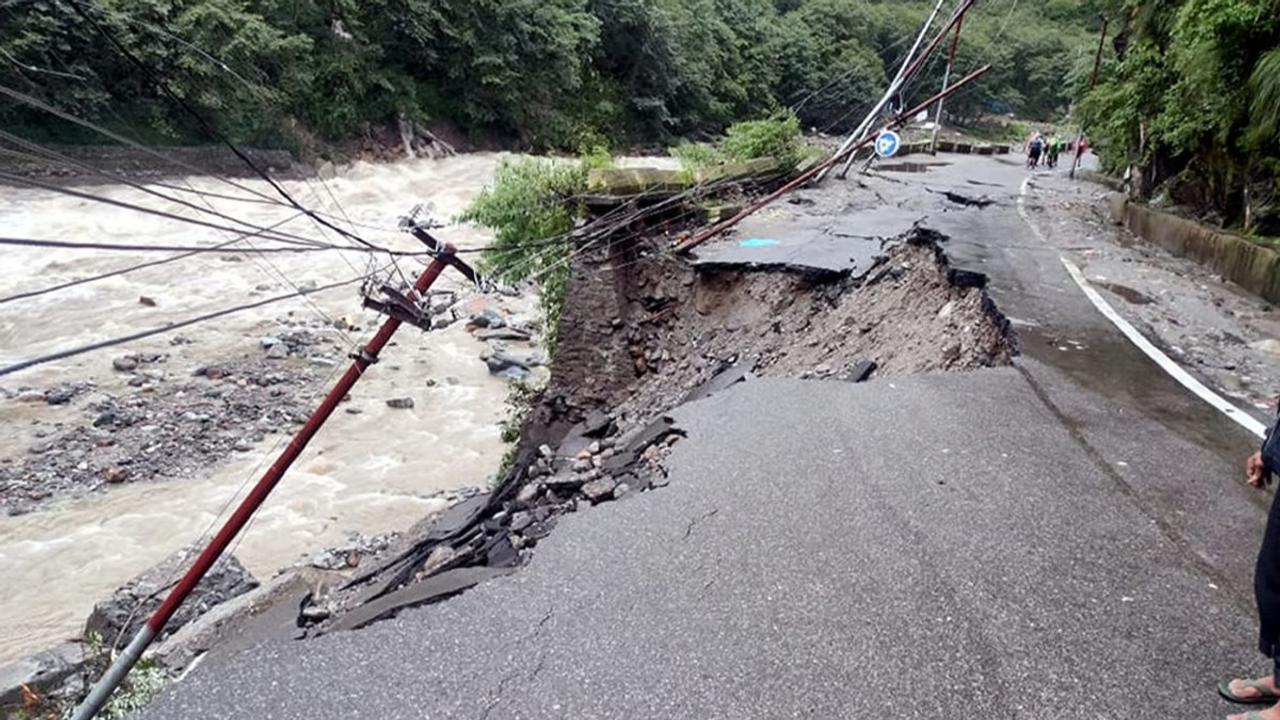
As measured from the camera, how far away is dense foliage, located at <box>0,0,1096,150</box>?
68.9 feet

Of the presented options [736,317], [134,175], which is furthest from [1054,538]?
[134,175]

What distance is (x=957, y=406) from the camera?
5688 millimetres

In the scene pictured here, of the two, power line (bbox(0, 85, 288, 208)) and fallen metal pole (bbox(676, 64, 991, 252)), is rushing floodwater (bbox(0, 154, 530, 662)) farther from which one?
fallen metal pole (bbox(676, 64, 991, 252))

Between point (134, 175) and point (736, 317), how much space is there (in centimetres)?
1966

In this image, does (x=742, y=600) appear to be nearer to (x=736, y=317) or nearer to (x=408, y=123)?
(x=736, y=317)

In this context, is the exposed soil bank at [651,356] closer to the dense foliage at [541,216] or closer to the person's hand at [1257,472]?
the dense foliage at [541,216]

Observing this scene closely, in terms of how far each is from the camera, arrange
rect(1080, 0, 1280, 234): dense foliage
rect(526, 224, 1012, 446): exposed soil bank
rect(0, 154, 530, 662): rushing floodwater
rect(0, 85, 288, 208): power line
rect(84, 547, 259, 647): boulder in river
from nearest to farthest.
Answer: rect(0, 85, 288, 208): power line
rect(84, 547, 259, 647): boulder in river
rect(526, 224, 1012, 446): exposed soil bank
rect(0, 154, 530, 662): rushing floodwater
rect(1080, 0, 1280, 234): dense foliage

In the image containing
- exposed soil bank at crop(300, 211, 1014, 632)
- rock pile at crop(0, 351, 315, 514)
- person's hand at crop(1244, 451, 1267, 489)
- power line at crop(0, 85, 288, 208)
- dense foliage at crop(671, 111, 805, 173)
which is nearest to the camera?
power line at crop(0, 85, 288, 208)

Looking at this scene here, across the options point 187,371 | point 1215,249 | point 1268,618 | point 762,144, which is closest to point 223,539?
point 1268,618

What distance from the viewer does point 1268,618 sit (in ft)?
8.80

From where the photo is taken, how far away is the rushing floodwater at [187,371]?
867cm

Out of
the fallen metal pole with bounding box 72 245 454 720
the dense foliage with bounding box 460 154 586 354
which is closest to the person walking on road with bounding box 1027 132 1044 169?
the dense foliage with bounding box 460 154 586 354

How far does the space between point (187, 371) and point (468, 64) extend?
22.3 meters

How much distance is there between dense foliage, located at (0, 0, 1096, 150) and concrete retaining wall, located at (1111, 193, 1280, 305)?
241 inches
